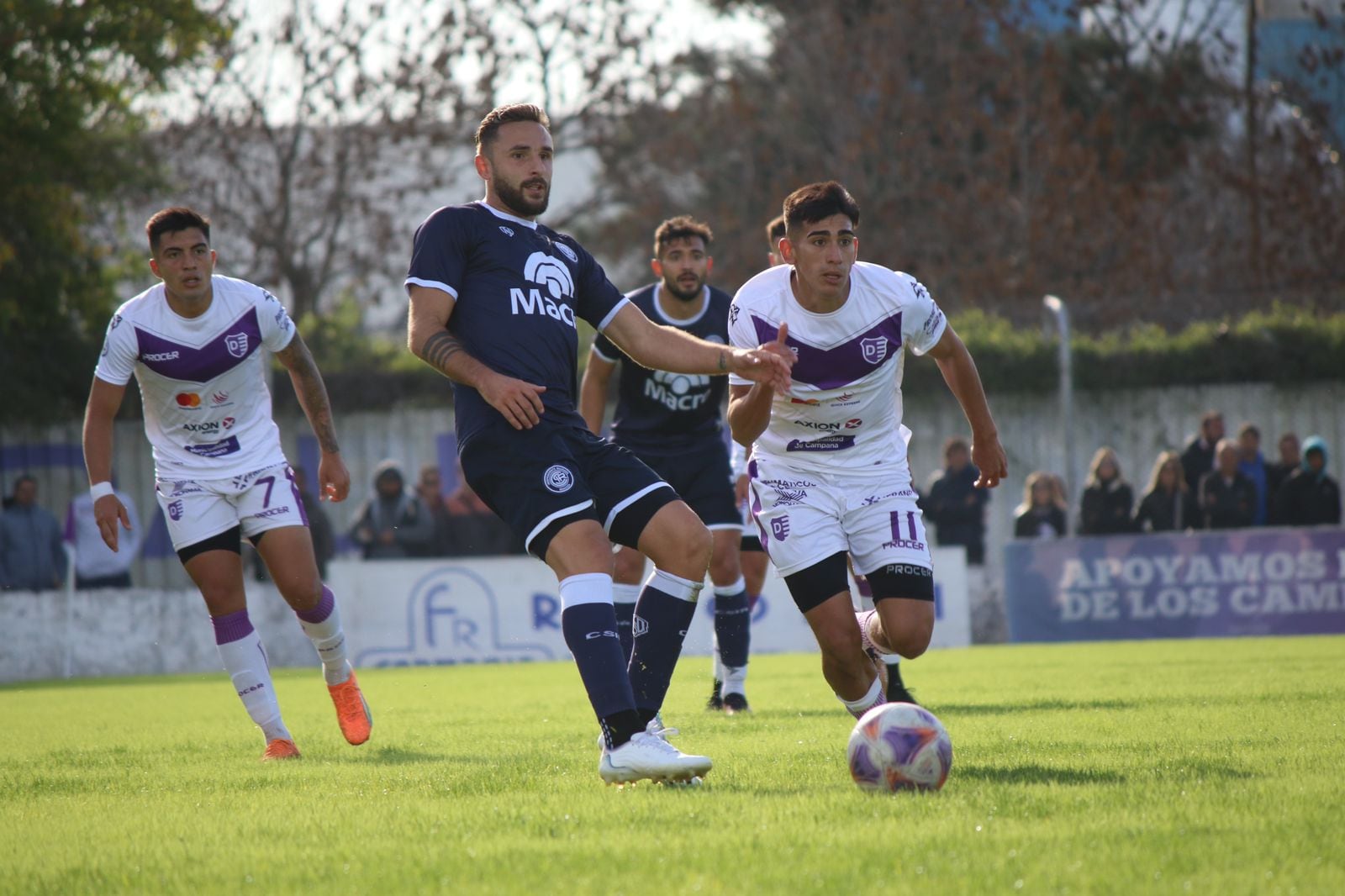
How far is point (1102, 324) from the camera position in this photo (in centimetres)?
1984

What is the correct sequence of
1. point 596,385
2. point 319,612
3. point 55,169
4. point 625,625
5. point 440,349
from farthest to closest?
point 55,169 < point 596,385 < point 625,625 < point 319,612 < point 440,349

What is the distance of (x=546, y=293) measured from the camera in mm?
5898

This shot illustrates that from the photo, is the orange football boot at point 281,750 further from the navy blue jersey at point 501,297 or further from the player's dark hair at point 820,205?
the player's dark hair at point 820,205

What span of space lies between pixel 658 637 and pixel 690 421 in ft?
11.4

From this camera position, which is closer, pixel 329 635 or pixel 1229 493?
pixel 329 635

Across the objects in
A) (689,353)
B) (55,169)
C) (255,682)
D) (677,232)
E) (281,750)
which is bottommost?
(281,750)

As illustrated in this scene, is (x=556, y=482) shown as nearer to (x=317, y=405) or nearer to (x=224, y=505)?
(x=224, y=505)

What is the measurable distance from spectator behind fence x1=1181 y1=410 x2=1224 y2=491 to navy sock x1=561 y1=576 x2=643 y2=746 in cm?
1358

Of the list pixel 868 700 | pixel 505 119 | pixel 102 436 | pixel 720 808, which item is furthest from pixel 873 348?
pixel 102 436

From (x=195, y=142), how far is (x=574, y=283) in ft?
81.5

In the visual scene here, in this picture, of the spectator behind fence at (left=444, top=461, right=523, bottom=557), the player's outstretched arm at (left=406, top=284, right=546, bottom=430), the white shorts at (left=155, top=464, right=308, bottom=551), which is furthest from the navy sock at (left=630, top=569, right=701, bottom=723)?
the spectator behind fence at (left=444, top=461, right=523, bottom=557)

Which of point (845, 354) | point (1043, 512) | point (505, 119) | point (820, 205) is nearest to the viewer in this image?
point (505, 119)

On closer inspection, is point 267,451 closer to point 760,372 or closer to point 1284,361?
point 760,372

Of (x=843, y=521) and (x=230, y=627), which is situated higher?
(x=843, y=521)
